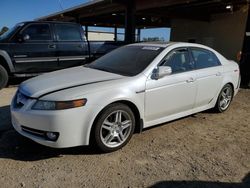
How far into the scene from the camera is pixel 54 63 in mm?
8781

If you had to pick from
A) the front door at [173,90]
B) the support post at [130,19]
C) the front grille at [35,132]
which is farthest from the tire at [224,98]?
the support post at [130,19]

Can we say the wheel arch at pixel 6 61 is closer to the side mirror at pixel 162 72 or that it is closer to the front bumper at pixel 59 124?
the front bumper at pixel 59 124

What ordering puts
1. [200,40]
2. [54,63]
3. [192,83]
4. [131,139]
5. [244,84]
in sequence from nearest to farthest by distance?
[131,139] → [192,83] → [54,63] → [244,84] → [200,40]

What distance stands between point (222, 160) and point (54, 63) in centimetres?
634

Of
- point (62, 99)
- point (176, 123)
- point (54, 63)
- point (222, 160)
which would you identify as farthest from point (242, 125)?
point (54, 63)

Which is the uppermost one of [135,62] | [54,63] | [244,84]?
[135,62]

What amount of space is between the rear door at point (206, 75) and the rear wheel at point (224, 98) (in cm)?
28

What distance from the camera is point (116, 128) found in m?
3.99

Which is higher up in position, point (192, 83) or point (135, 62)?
point (135, 62)

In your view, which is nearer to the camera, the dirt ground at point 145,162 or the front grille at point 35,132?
the dirt ground at point 145,162

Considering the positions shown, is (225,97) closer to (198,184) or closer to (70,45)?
(198,184)

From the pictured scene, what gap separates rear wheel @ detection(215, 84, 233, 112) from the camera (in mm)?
5861

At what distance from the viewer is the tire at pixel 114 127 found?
378cm

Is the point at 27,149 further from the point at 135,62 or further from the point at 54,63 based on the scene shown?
the point at 54,63
